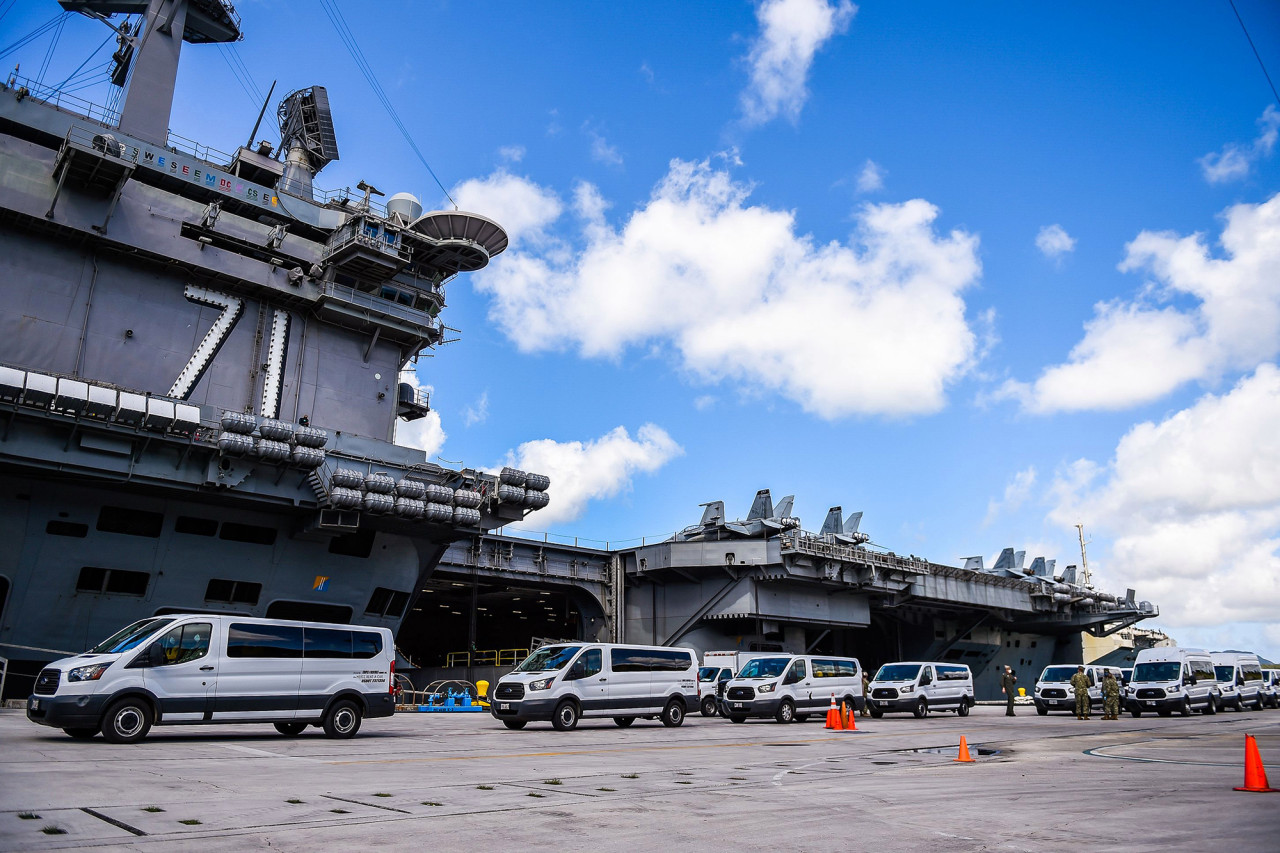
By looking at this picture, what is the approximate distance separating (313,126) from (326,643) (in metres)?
26.4

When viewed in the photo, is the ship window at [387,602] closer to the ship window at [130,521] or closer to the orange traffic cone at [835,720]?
the ship window at [130,521]

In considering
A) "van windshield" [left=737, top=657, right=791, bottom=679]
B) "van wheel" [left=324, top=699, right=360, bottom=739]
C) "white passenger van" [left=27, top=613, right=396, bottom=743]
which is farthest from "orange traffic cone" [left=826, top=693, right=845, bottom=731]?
"van wheel" [left=324, top=699, right=360, bottom=739]

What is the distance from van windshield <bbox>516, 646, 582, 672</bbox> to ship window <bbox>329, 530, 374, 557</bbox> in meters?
11.2

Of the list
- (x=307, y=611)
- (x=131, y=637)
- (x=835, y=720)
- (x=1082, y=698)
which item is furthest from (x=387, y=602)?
(x=1082, y=698)

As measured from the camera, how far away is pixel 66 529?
24.4m

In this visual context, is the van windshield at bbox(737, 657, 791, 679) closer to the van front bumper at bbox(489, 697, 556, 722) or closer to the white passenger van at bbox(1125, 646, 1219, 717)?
the van front bumper at bbox(489, 697, 556, 722)

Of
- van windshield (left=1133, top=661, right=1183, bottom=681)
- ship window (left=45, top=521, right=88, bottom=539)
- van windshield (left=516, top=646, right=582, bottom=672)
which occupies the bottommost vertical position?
van windshield (left=1133, top=661, right=1183, bottom=681)

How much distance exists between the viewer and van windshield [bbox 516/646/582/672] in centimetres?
2070

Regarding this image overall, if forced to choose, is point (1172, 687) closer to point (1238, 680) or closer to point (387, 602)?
point (1238, 680)

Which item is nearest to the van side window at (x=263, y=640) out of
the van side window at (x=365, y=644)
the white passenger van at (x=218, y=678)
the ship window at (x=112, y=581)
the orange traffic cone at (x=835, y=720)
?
the white passenger van at (x=218, y=678)

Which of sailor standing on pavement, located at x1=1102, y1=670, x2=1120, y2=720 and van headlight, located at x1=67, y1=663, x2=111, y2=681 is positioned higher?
van headlight, located at x1=67, y1=663, x2=111, y2=681

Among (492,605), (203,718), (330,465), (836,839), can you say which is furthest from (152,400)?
(492,605)

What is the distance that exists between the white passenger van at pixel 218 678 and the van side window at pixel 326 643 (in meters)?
0.02

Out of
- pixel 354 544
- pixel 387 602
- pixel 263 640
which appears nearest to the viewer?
pixel 263 640
